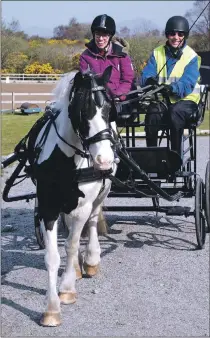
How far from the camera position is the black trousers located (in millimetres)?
6168

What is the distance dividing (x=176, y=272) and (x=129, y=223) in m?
2.01

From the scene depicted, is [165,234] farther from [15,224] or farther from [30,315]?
[30,315]

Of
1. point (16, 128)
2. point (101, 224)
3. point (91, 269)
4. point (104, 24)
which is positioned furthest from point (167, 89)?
point (16, 128)

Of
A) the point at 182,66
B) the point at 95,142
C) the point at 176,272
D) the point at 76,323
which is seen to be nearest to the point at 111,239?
the point at 176,272

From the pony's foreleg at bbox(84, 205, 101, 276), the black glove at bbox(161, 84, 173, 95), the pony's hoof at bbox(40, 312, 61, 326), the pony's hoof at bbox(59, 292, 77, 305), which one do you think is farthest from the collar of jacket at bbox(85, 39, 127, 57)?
the pony's hoof at bbox(40, 312, 61, 326)

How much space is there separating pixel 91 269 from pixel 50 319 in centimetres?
117

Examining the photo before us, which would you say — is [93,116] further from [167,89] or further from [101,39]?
[167,89]

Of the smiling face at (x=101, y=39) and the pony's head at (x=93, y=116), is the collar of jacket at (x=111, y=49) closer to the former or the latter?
the smiling face at (x=101, y=39)

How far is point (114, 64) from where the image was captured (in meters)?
5.86

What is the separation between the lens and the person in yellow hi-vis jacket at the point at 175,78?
6.17 meters

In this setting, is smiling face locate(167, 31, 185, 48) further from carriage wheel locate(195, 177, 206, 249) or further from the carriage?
carriage wheel locate(195, 177, 206, 249)

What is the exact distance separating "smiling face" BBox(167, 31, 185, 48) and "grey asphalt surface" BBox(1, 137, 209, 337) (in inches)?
80.5

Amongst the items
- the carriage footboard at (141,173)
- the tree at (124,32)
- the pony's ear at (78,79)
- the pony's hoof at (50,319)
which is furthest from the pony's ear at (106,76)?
the tree at (124,32)

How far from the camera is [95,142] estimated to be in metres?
4.18
